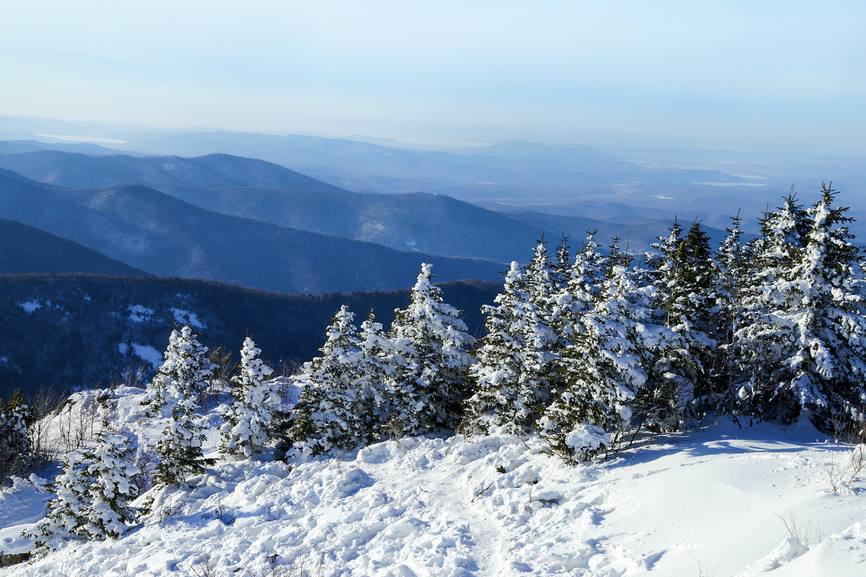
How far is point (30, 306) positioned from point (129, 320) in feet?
Answer: 62.7

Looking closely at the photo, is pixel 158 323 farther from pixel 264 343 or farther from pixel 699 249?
pixel 699 249

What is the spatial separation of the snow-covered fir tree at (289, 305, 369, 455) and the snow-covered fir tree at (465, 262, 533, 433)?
5.08 meters

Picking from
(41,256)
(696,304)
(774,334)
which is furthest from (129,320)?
(774,334)

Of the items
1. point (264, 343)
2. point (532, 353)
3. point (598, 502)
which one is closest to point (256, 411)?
point (532, 353)

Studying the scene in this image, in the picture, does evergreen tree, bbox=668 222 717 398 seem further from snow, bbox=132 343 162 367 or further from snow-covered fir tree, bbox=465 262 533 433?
snow, bbox=132 343 162 367

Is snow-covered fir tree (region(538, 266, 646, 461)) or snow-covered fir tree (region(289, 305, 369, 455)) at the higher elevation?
snow-covered fir tree (region(538, 266, 646, 461))

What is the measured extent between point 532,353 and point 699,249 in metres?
8.42

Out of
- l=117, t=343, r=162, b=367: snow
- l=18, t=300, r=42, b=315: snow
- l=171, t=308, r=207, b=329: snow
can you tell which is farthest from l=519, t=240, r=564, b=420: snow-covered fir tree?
l=18, t=300, r=42, b=315: snow

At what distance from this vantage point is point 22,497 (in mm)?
32250

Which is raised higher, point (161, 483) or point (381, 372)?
point (381, 372)

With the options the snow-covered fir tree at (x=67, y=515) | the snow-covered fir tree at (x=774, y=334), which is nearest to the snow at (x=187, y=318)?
the snow-covered fir tree at (x=67, y=515)

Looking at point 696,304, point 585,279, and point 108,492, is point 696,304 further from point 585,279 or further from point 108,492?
point 108,492

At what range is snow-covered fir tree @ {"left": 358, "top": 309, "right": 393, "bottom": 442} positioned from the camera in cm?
2467

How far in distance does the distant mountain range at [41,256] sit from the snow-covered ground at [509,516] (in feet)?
599
